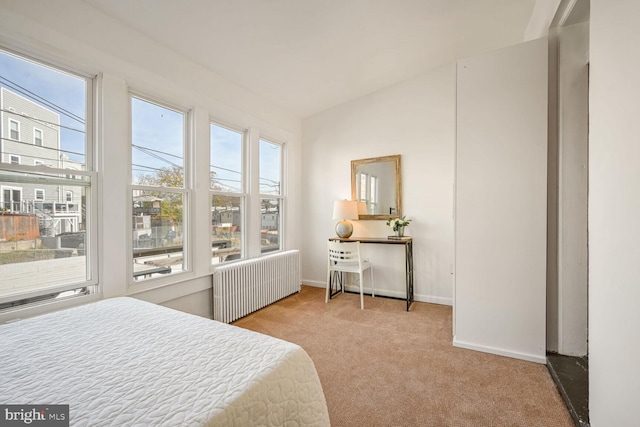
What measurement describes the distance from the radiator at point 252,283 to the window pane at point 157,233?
0.45 m

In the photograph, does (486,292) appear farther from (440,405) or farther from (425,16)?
(425,16)

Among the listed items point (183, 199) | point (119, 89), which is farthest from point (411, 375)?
point (119, 89)

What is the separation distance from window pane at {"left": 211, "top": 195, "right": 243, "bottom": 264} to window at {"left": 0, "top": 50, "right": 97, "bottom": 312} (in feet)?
3.61

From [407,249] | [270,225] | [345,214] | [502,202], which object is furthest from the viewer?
[270,225]

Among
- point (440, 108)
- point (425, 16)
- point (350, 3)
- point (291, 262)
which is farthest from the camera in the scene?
point (291, 262)

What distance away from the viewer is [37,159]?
1.81 m

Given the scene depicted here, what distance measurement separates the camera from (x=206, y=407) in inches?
33.1

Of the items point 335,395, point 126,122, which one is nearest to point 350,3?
point 126,122

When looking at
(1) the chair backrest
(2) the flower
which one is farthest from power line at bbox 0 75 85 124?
(2) the flower

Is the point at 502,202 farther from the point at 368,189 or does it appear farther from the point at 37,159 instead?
the point at 37,159

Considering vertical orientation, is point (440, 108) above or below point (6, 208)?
above

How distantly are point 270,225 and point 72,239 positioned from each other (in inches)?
85.9

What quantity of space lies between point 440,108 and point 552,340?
269 centimetres

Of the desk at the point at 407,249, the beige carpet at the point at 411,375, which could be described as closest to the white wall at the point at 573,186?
the beige carpet at the point at 411,375
